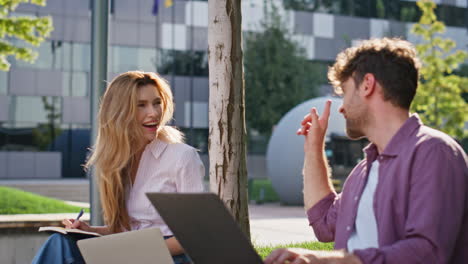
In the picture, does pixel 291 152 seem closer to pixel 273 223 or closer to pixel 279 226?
pixel 273 223

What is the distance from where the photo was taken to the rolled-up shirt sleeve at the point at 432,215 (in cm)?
229

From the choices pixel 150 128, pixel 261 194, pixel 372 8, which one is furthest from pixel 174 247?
pixel 372 8

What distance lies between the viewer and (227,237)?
2.29m

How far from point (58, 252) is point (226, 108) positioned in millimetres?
1700

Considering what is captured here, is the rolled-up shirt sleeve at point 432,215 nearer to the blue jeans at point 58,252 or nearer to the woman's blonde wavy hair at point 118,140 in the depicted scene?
the blue jeans at point 58,252

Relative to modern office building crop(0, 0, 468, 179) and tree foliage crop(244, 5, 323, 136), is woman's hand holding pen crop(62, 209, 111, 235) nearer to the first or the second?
modern office building crop(0, 0, 468, 179)

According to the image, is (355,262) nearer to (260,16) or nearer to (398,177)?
(398,177)

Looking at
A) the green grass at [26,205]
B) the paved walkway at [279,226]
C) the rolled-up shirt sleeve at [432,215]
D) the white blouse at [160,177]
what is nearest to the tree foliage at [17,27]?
the green grass at [26,205]

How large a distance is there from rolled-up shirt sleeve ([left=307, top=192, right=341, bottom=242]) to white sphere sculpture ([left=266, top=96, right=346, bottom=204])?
1579 centimetres

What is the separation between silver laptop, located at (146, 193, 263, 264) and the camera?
7.38 feet

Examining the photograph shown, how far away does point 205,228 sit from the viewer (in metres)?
2.31

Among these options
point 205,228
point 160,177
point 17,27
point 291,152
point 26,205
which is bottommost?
point 26,205

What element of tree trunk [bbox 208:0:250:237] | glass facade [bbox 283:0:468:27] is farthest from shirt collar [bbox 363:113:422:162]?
glass facade [bbox 283:0:468:27]

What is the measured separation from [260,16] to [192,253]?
112 ft
